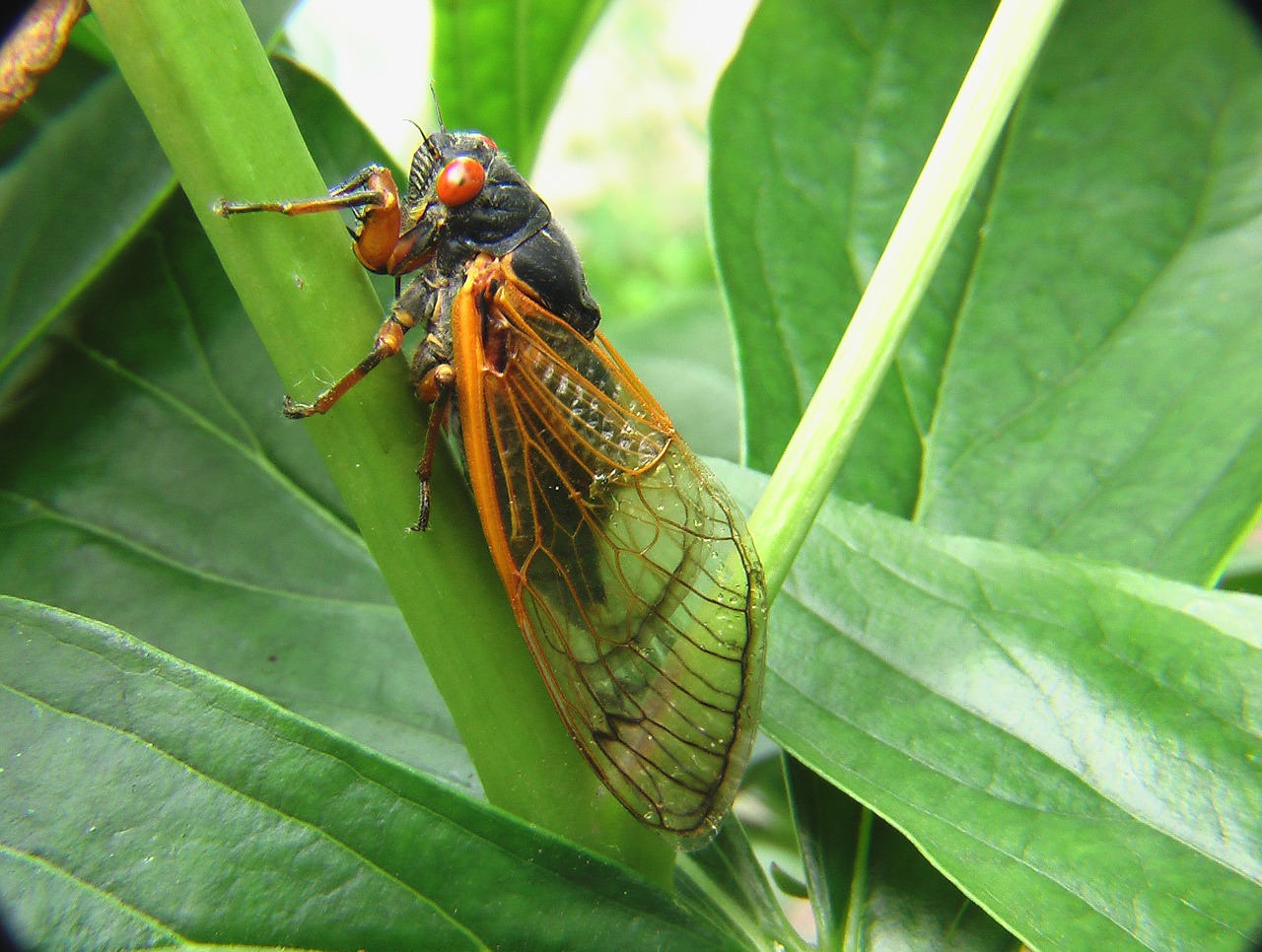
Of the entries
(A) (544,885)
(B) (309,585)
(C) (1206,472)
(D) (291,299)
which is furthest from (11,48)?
(C) (1206,472)

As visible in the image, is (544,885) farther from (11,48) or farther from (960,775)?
(11,48)

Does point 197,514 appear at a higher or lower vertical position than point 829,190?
lower

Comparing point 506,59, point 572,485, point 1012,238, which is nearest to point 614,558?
point 572,485

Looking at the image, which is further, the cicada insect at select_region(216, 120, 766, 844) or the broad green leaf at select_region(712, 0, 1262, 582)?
the broad green leaf at select_region(712, 0, 1262, 582)

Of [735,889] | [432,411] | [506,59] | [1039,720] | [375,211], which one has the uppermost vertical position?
[506,59]

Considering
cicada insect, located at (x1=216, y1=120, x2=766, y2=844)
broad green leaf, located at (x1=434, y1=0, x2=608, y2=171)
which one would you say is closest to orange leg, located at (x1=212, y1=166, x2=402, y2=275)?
cicada insect, located at (x1=216, y1=120, x2=766, y2=844)

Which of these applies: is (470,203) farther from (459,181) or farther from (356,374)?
(356,374)

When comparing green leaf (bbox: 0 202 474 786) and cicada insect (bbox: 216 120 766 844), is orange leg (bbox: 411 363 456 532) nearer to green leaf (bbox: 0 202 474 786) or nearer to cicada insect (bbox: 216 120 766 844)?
cicada insect (bbox: 216 120 766 844)

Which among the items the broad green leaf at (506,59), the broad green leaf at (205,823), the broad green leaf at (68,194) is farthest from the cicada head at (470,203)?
the broad green leaf at (205,823)
